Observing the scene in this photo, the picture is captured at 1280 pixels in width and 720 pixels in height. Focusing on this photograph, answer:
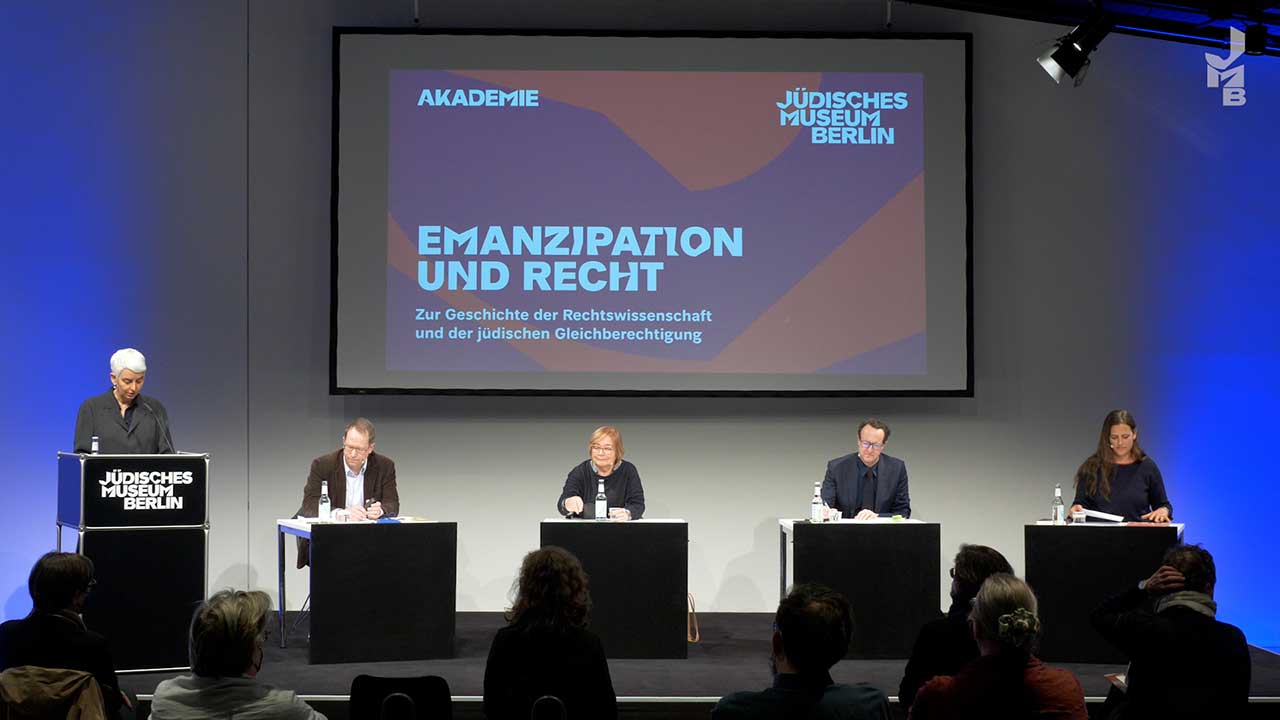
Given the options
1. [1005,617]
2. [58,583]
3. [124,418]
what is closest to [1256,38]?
[1005,617]

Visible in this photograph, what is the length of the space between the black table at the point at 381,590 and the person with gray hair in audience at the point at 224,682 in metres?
2.70

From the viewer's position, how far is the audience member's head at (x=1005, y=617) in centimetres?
286

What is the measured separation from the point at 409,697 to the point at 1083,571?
3721 millimetres

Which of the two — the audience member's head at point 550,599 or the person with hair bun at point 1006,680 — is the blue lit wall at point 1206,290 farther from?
the audience member's head at point 550,599

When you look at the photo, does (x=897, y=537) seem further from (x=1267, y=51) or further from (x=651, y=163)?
(x=1267, y=51)

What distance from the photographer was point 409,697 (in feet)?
10.3

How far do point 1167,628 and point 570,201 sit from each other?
4.38 m

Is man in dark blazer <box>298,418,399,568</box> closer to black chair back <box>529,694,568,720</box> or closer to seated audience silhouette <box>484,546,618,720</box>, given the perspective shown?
seated audience silhouette <box>484,546,618,720</box>

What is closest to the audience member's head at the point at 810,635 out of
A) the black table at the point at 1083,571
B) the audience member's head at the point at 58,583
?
the audience member's head at the point at 58,583

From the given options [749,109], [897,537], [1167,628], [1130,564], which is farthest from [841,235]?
[1167,628]

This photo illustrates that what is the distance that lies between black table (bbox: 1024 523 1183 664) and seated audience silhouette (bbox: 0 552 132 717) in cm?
403

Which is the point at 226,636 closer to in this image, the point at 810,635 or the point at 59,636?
the point at 59,636

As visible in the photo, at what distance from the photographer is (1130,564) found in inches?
224

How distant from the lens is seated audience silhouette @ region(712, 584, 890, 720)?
2.56 meters
